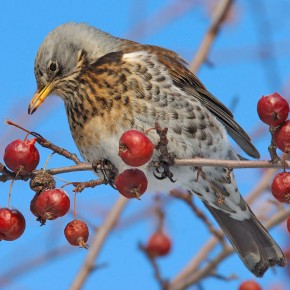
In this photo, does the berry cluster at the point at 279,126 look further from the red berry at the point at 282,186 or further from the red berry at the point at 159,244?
the red berry at the point at 159,244

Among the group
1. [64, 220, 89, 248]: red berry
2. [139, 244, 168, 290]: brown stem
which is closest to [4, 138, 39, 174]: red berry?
[64, 220, 89, 248]: red berry

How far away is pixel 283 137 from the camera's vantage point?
7.97 feet

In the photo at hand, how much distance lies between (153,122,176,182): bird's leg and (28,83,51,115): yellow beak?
2.30ft

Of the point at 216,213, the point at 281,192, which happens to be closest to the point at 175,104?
the point at 216,213

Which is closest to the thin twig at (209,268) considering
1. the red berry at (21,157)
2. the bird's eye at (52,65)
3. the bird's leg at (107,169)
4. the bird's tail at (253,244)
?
the bird's tail at (253,244)

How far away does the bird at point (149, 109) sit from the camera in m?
3.42

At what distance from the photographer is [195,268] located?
12.1 ft

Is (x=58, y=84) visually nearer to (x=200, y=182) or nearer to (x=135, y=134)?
(x=200, y=182)

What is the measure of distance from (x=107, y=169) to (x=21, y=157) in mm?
917

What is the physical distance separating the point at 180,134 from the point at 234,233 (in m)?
0.87

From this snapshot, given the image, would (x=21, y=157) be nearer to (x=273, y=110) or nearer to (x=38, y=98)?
(x=273, y=110)

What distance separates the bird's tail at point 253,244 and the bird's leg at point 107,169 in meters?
0.95

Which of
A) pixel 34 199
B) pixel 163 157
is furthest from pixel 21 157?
pixel 163 157

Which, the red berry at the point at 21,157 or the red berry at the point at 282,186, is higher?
the red berry at the point at 21,157
